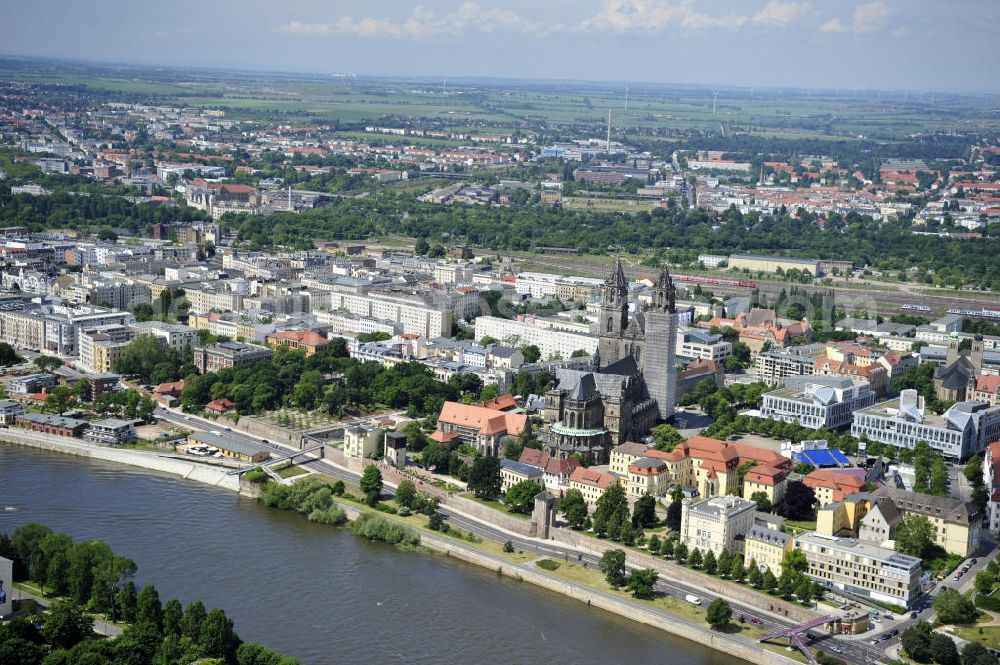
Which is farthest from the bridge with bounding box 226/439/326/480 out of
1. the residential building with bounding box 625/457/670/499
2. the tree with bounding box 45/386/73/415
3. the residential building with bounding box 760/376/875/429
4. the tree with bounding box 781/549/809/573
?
the residential building with bounding box 760/376/875/429

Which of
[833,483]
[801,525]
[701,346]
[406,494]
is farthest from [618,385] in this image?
[701,346]

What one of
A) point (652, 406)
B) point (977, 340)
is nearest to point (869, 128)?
point (977, 340)

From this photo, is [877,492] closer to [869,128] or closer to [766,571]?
[766,571]

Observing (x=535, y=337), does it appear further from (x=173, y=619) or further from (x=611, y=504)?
(x=173, y=619)

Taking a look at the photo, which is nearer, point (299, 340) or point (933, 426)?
point (933, 426)

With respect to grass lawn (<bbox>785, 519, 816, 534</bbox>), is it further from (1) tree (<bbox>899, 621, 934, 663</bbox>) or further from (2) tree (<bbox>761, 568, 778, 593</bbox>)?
(1) tree (<bbox>899, 621, 934, 663</bbox>)
